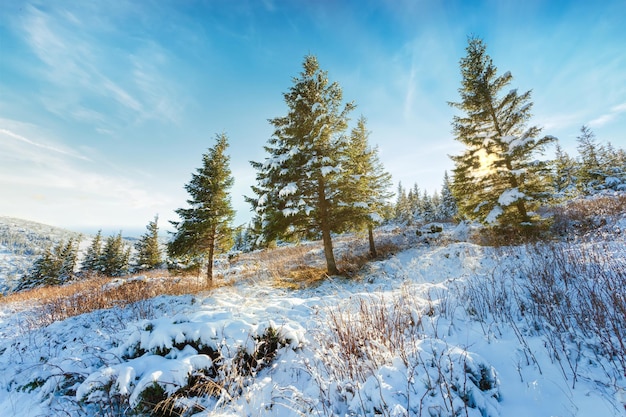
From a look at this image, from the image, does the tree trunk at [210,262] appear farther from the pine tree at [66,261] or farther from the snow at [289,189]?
the pine tree at [66,261]

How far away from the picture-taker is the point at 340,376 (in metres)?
3.13

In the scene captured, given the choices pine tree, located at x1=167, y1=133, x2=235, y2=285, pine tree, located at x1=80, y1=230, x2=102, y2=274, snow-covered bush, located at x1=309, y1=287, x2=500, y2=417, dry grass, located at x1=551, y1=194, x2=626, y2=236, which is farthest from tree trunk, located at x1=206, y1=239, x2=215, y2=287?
pine tree, located at x1=80, y1=230, x2=102, y2=274

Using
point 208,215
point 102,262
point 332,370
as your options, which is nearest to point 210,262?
point 208,215

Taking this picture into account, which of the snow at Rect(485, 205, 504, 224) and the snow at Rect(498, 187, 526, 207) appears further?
the snow at Rect(485, 205, 504, 224)

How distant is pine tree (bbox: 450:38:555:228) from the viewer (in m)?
11.7

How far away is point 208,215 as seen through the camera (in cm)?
1356

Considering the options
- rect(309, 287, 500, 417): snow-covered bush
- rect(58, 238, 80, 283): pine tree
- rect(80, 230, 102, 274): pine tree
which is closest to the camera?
rect(309, 287, 500, 417): snow-covered bush

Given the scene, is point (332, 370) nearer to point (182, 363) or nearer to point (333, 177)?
point (182, 363)

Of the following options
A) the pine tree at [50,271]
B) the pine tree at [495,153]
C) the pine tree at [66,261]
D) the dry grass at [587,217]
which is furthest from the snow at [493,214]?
the pine tree at [66,261]

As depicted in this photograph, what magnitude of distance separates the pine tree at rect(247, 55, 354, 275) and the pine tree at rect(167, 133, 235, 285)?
2.68 metres

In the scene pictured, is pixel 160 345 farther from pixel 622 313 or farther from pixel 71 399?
pixel 622 313

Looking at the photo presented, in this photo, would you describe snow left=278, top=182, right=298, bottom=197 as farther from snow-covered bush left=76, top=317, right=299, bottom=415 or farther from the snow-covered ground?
snow-covered bush left=76, top=317, right=299, bottom=415

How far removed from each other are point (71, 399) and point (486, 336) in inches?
239

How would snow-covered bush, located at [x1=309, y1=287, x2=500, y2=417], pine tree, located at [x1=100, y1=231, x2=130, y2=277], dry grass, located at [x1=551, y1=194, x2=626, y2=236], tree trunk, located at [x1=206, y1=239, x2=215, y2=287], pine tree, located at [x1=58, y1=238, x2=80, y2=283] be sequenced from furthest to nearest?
pine tree, located at [x1=100, y1=231, x2=130, y2=277] → pine tree, located at [x1=58, y1=238, x2=80, y2=283] → tree trunk, located at [x1=206, y1=239, x2=215, y2=287] → dry grass, located at [x1=551, y1=194, x2=626, y2=236] → snow-covered bush, located at [x1=309, y1=287, x2=500, y2=417]
